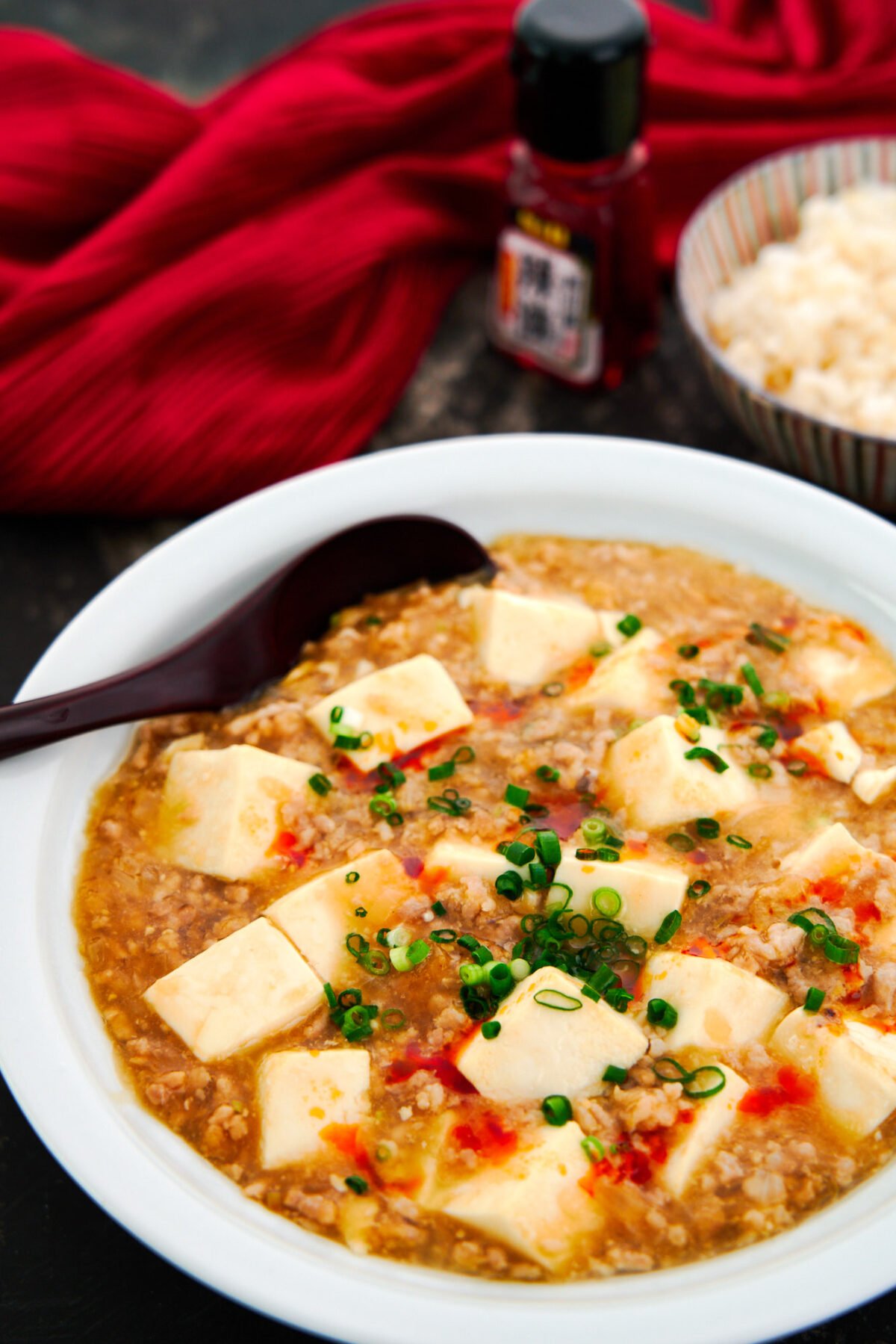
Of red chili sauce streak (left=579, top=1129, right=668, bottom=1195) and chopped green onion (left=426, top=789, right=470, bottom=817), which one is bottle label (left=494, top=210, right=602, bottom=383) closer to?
chopped green onion (left=426, top=789, right=470, bottom=817)

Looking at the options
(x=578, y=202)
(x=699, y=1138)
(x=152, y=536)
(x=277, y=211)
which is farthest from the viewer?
(x=277, y=211)

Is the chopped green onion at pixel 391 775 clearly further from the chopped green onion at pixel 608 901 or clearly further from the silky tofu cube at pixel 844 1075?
the silky tofu cube at pixel 844 1075

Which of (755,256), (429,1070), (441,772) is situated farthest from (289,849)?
(755,256)

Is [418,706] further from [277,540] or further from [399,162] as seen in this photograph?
[399,162]

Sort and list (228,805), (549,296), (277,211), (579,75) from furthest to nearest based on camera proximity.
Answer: (277,211) < (549,296) < (579,75) < (228,805)

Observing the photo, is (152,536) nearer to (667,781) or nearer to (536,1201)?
(667,781)

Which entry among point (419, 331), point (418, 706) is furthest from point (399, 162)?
point (418, 706)

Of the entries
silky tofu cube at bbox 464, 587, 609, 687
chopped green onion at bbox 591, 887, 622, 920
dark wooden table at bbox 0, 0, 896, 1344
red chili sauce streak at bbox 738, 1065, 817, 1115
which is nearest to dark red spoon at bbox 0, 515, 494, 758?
silky tofu cube at bbox 464, 587, 609, 687
